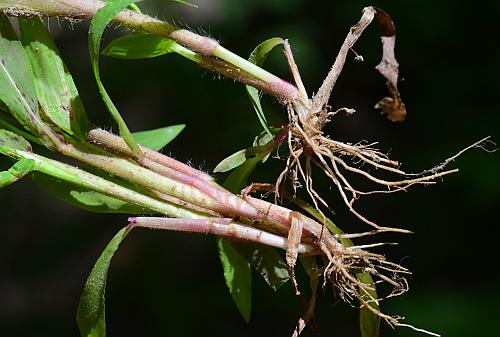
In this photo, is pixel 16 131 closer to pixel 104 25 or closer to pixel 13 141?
pixel 13 141

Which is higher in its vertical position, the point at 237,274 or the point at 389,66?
the point at 389,66

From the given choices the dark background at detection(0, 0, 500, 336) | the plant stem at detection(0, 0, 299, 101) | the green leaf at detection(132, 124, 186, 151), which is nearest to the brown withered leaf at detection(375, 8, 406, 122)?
the plant stem at detection(0, 0, 299, 101)

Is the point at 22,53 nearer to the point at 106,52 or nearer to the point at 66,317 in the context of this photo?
the point at 106,52

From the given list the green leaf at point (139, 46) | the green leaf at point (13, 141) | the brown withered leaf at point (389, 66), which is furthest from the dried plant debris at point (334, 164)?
the green leaf at point (13, 141)

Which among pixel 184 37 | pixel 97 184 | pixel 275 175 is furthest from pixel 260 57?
pixel 275 175

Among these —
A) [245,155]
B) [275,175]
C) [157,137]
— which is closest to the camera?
[245,155]

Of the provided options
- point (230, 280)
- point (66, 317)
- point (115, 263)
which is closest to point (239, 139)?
point (115, 263)

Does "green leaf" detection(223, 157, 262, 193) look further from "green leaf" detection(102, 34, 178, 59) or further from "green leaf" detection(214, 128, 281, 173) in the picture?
"green leaf" detection(102, 34, 178, 59)
